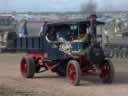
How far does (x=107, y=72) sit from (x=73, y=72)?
1228 mm

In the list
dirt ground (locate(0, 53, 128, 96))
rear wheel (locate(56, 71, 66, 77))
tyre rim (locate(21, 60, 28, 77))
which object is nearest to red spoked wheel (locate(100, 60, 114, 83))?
dirt ground (locate(0, 53, 128, 96))

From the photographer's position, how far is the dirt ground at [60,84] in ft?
49.7

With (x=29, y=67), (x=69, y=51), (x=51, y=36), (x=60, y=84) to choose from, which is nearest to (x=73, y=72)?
(x=60, y=84)

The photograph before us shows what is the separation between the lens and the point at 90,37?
17.0 meters

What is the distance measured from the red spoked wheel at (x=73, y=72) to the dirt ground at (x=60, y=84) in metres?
0.18

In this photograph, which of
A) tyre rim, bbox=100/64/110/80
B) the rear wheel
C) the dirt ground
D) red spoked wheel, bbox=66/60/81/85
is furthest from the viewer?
the rear wheel

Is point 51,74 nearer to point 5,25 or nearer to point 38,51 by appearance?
point 38,51

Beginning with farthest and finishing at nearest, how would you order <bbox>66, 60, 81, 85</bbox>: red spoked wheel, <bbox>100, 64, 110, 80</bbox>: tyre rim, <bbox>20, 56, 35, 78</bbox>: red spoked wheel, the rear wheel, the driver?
the rear wheel → <bbox>20, 56, 35, 78</bbox>: red spoked wheel → the driver → <bbox>100, 64, 110, 80</bbox>: tyre rim → <bbox>66, 60, 81, 85</bbox>: red spoked wheel

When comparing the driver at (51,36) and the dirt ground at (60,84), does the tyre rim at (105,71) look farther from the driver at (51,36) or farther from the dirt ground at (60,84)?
the driver at (51,36)

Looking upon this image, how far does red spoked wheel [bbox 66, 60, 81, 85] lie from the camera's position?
16425mm

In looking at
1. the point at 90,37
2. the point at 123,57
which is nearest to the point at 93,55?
the point at 90,37

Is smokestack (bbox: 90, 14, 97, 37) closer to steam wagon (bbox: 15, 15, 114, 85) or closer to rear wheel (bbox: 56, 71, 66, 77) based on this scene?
steam wagon (bbox: 15, 15, 114, 85)

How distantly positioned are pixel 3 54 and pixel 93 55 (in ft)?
46.5

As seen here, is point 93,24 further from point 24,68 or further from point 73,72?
point 24,68
